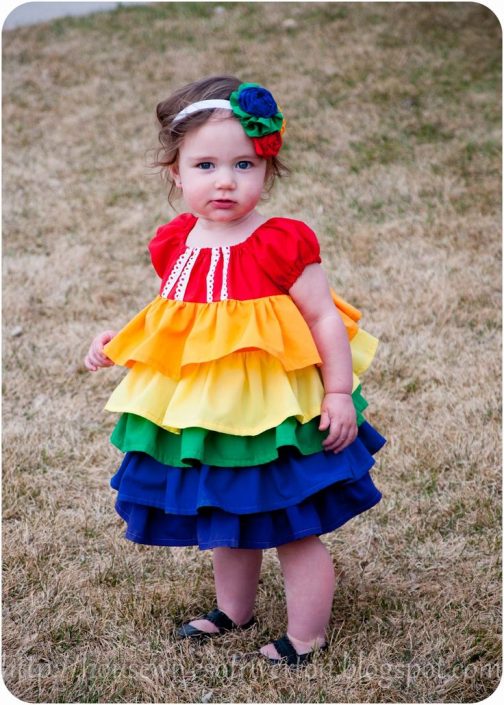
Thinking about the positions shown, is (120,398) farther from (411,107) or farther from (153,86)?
(153,86)

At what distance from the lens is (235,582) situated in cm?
221

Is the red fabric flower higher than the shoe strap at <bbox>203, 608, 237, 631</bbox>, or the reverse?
the red fabric flower

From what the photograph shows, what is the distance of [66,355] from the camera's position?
386 centimetres

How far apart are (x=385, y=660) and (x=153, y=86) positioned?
6372 millimetres

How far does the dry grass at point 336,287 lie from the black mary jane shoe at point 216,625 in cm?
4

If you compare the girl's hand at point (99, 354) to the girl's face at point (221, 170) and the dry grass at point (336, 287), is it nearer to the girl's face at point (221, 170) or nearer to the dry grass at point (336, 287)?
the girl's face at point (221, 170)

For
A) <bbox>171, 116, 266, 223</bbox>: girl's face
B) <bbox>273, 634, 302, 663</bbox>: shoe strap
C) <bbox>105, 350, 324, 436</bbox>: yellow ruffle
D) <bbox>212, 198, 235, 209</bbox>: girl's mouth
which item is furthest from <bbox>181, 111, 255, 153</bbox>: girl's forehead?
<bbox>273, 634, 302, 663</bbox>: shoe strap

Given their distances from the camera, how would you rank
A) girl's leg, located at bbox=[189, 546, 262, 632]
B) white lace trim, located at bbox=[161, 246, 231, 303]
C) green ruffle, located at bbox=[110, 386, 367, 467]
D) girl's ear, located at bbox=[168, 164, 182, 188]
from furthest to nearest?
girl's leg, located at bbox=[189, 546, 262, 632] → girl's ear, located at bbox=[168, 164, 182, 188] → white lace trim, located at bbox=[161, 246, 231, 303] → green ruffle, located at bbox=[110, 386, 367, 467]

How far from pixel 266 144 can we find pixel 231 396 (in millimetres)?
599

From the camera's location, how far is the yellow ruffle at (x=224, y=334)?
73.3 inches

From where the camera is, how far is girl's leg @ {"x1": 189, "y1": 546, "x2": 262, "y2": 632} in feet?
7.18

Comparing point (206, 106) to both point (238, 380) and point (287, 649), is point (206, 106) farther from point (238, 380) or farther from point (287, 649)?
point (287, 649)

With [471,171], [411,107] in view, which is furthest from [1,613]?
[411,107]

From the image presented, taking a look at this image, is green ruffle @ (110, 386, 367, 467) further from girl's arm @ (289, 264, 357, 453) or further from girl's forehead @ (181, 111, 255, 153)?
girl's forehead @ (181, 111, 255, 153)
